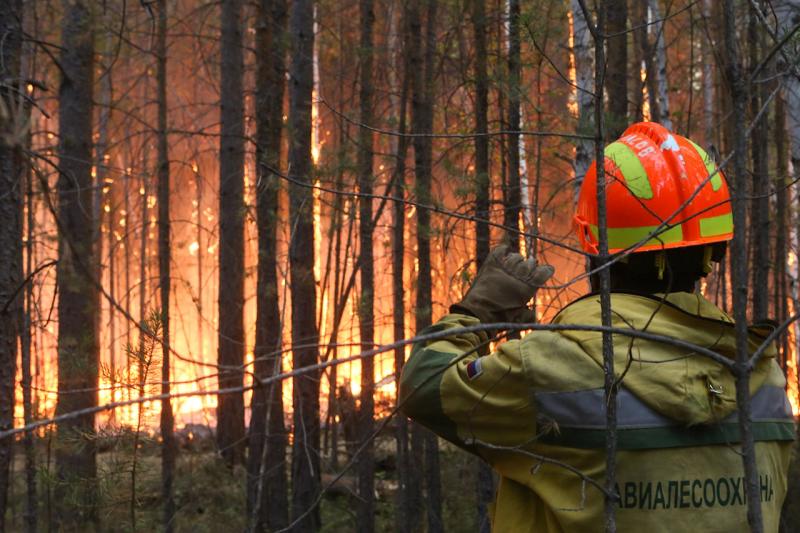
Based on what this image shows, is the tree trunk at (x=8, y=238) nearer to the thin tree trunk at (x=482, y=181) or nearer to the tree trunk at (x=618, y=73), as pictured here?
the thin tree trunk at (x=482, y=181)

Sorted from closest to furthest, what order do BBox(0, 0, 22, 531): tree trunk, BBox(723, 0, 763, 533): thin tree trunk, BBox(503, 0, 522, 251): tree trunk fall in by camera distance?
BBox(723, 0, 763, 533): thin tree trunk < BBox(0, 0, 22, 531): tree trunk < BBox(503, 0, 522, 251): tree trunk

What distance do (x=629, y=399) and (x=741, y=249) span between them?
2.10ft

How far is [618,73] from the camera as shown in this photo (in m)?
6.94

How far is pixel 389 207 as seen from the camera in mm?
13352

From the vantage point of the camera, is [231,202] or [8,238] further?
[231,202]

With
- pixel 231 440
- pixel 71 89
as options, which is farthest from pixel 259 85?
pixel 231 440

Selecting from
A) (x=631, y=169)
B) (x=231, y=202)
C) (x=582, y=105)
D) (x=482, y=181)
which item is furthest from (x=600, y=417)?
(x=231, y=202)

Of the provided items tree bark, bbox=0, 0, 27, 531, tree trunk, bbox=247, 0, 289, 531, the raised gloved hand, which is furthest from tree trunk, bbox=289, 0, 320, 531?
the raised gloved hand

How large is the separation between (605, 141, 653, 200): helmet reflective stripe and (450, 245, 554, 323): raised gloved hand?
0.98 feet

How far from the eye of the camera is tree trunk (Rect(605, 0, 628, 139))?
6.36 m

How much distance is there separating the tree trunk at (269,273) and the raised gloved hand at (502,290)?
5.64m

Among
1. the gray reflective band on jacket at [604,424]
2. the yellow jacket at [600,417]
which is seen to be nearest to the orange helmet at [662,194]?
the yellow jacket at [600,417]

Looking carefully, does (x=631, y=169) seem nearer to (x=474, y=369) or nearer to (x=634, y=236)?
(x=634, y=236)

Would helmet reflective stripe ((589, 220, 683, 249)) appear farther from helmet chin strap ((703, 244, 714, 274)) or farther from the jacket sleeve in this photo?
the jacket sleeve
